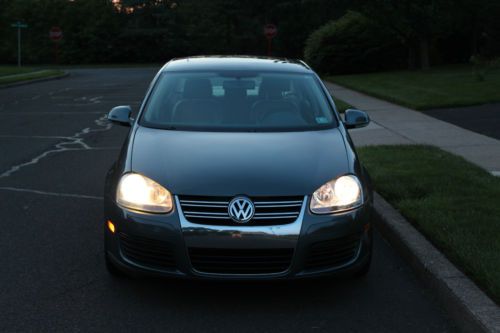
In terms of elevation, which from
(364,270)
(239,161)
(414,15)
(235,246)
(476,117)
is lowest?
(364,270)

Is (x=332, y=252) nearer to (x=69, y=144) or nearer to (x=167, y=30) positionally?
(x=69, y=144)

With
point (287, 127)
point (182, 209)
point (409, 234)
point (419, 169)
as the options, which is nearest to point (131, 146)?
point (182, 209)

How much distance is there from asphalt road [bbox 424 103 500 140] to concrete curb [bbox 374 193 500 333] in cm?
576

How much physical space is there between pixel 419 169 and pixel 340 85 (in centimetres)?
1718

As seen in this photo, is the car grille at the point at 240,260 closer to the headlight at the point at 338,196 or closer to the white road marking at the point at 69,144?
the headlight at the point at 338,196

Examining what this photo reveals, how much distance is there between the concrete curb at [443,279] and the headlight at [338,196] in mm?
785

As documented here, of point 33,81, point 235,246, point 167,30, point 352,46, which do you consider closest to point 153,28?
point 167,30

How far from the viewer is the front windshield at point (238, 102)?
5.45 metres

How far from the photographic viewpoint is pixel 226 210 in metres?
4.14

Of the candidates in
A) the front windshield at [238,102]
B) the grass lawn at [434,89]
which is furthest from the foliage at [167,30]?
the front windshield at [238,102]

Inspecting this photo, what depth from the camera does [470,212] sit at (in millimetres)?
5988

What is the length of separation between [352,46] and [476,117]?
17.6 metres

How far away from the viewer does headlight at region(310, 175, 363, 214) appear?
167 inches

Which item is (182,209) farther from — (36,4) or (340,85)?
(36,4)
